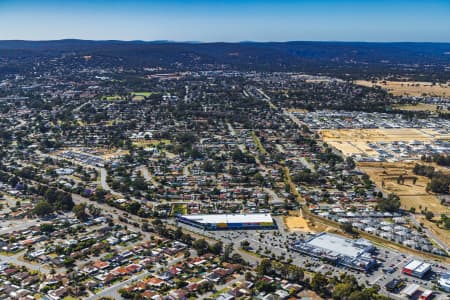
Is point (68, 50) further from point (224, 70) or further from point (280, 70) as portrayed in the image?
point (280, 70)

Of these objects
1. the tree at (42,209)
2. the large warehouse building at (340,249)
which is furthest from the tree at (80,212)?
the large warehouse building at (340,249)

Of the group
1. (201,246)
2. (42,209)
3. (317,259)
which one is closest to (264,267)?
(317,259)

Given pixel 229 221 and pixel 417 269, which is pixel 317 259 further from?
pixel 229 221

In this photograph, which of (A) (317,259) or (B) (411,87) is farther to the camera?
(B) (411,87)

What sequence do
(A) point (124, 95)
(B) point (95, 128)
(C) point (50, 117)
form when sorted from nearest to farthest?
(B) point (95, 128) → (C) point (50, 117) → (A) point (124, 95)

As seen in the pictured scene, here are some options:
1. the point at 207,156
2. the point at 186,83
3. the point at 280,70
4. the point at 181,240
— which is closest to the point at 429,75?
the point at 280,70

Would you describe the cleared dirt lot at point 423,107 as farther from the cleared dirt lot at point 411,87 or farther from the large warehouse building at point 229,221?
the large warehouse building at point 229,221
